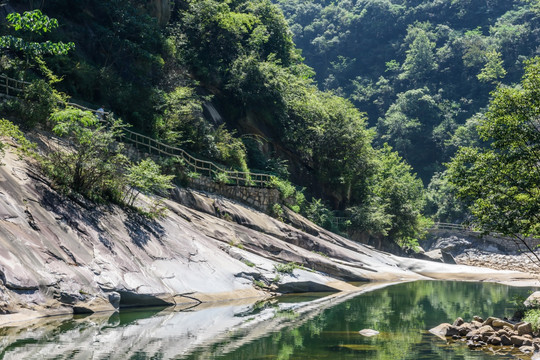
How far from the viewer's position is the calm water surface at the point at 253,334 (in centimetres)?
1390

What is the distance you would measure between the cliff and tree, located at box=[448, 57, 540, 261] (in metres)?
10.9

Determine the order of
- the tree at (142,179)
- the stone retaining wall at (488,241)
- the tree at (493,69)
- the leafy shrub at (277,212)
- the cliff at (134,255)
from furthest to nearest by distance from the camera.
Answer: the tree at (493,69)
the stone retaining wall at (488,241)
the leafy shrub at (277,212)
the tree at (142,179)
the cliff at (134,255)

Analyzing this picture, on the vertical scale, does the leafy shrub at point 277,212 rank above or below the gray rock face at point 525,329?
above

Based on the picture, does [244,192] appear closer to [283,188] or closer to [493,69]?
[283,188]

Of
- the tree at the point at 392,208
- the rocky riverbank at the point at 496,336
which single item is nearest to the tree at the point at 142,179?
the rocky riverbank at the point at 496,336

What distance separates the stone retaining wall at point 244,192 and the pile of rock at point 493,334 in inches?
783

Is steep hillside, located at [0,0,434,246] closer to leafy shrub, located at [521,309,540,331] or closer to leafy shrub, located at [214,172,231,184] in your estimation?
leafy shrub, located at [214,172,231,184]

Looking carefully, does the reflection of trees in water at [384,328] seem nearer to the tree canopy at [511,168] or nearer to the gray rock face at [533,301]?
the gray rock face at [533,301]

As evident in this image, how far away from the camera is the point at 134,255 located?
2219 cm

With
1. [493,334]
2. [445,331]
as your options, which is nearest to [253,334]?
[445,331]

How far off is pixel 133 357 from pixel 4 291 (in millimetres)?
5331

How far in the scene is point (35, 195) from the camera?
20.6m

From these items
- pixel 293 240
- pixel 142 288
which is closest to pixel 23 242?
pixel 142 288

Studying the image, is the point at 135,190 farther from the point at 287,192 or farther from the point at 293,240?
the point at 287,192
